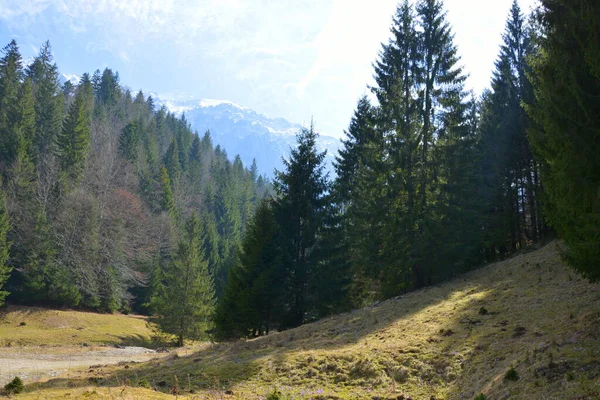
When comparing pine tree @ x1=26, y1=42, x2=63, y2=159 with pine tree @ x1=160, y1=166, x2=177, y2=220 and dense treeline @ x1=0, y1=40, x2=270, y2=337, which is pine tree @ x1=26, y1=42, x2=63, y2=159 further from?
pine tree @ x1=160, y1=166, x2=177, y2=220

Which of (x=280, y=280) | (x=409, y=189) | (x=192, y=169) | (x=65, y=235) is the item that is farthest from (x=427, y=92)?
(x=192, y=169)

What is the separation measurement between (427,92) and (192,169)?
81.7 meters

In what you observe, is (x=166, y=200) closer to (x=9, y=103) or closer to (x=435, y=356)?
(x=9, y=103)

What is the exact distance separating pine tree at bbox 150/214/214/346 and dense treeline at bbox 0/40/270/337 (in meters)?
0.18

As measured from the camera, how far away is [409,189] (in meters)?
22.5

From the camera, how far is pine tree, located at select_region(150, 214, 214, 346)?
36.7 meters

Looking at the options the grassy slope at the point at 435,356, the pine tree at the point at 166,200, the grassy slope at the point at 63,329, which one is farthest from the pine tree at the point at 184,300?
the pine tree at the point at 166,200

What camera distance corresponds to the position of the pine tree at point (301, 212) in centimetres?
2558

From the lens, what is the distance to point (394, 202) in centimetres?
2353

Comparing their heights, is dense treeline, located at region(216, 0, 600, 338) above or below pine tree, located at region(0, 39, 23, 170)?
below

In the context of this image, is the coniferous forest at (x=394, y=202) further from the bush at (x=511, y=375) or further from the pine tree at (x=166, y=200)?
the pine tree at (x=166, y=200)

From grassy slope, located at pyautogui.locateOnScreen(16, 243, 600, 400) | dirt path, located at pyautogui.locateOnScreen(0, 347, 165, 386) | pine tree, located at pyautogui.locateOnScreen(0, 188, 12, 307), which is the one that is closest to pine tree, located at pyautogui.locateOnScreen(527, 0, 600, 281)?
grassy slope, located at pyautogui.locateOnScreen(16, 243, 600, 400)

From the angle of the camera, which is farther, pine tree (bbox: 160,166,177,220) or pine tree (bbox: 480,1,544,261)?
pine tree (bbox: 160,166,177,220)

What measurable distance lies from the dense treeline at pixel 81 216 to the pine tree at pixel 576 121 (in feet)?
110
